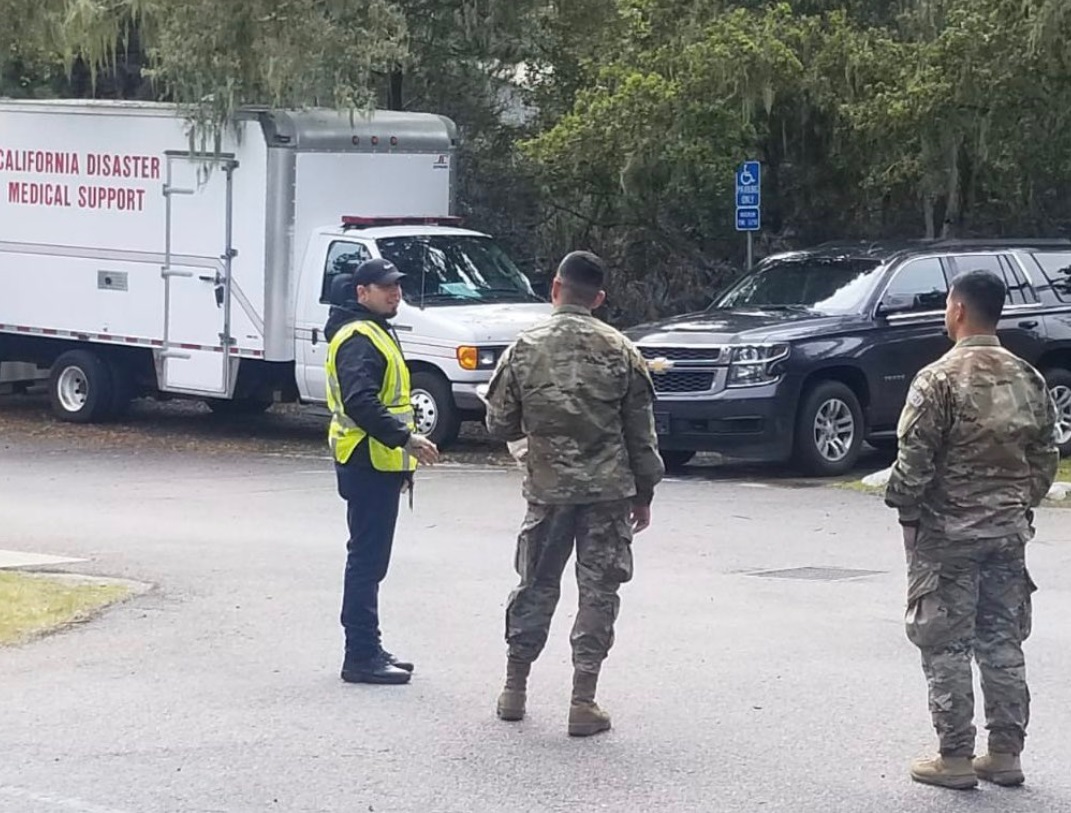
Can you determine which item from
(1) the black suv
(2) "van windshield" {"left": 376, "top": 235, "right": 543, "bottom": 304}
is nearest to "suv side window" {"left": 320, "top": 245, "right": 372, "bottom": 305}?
(2) "van windshield" {"left": 376, "top": 235, "right": 543, "bottom": 304}

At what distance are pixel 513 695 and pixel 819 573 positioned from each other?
4227 mm

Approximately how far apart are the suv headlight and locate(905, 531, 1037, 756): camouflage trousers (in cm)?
890

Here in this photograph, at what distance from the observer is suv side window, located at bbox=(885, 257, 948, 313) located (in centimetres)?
1672

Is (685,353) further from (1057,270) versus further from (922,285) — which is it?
(1057,270)

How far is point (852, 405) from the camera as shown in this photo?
16250mm

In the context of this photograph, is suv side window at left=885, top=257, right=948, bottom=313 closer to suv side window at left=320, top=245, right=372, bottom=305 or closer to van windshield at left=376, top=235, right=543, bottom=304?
van windshield at left=376, top=235, right=543, bottom=304

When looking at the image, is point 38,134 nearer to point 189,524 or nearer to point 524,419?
point 189,524

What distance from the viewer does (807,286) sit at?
1703 centimetres

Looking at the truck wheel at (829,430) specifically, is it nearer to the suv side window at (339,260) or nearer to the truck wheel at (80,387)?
the suv side window at (339,260)

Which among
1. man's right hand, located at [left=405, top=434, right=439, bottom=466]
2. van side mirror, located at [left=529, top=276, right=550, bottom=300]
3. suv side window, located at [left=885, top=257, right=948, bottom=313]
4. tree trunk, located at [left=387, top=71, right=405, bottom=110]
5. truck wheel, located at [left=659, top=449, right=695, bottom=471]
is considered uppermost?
tree trunk, located at [left=387, top=71, right=405, bottom=110]

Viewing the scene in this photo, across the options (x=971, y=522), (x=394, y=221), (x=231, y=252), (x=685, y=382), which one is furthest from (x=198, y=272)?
(x=971, y=522)

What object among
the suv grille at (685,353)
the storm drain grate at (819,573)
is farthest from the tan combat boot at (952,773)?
the suv grille at (685,353)

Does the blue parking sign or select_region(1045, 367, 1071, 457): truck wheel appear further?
the blue parking sign

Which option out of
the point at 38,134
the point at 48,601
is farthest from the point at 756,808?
the point at 38,134
